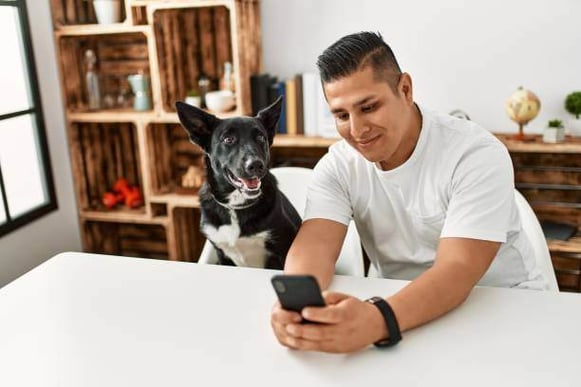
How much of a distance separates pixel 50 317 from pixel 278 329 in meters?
0.53

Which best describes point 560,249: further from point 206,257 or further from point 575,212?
point 206,257

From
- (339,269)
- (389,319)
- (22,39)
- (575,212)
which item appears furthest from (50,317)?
(575,212)

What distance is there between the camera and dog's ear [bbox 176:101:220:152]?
1.50 meters

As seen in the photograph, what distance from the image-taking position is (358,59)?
1275 mm

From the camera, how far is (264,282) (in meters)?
1.32

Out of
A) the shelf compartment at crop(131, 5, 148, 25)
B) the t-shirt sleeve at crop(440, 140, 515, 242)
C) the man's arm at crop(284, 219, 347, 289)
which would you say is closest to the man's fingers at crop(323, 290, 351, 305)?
the man's arm at crop(284, 219, 347, 289)

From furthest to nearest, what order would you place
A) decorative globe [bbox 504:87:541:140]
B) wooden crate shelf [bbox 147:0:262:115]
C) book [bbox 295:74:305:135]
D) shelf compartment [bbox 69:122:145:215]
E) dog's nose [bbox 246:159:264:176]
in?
shelf compartment [bbox 69:122:145:215] → book [bbox 295:74:305:135] → wooden crate shelf [bbox 147:0:262:115] → decorative globe [bbox 504:87:541:140] → dog's nose [bbox 246:159:264:176]

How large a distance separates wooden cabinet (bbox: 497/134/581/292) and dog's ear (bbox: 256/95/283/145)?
57.3 inches

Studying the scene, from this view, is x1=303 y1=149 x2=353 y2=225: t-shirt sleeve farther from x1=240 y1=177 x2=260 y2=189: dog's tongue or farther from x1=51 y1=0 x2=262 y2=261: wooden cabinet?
x1=51 y1=0 x2=262 y2=261: wooden cabinet

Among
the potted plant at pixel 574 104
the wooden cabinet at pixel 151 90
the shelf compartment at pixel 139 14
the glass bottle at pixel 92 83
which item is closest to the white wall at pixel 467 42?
the potted plant at pixel 574 104

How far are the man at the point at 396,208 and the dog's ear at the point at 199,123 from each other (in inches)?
12.7

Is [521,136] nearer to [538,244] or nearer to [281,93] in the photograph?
[538,244]

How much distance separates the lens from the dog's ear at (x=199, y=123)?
150cm

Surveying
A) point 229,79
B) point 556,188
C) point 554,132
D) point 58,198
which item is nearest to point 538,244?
point 554,132
